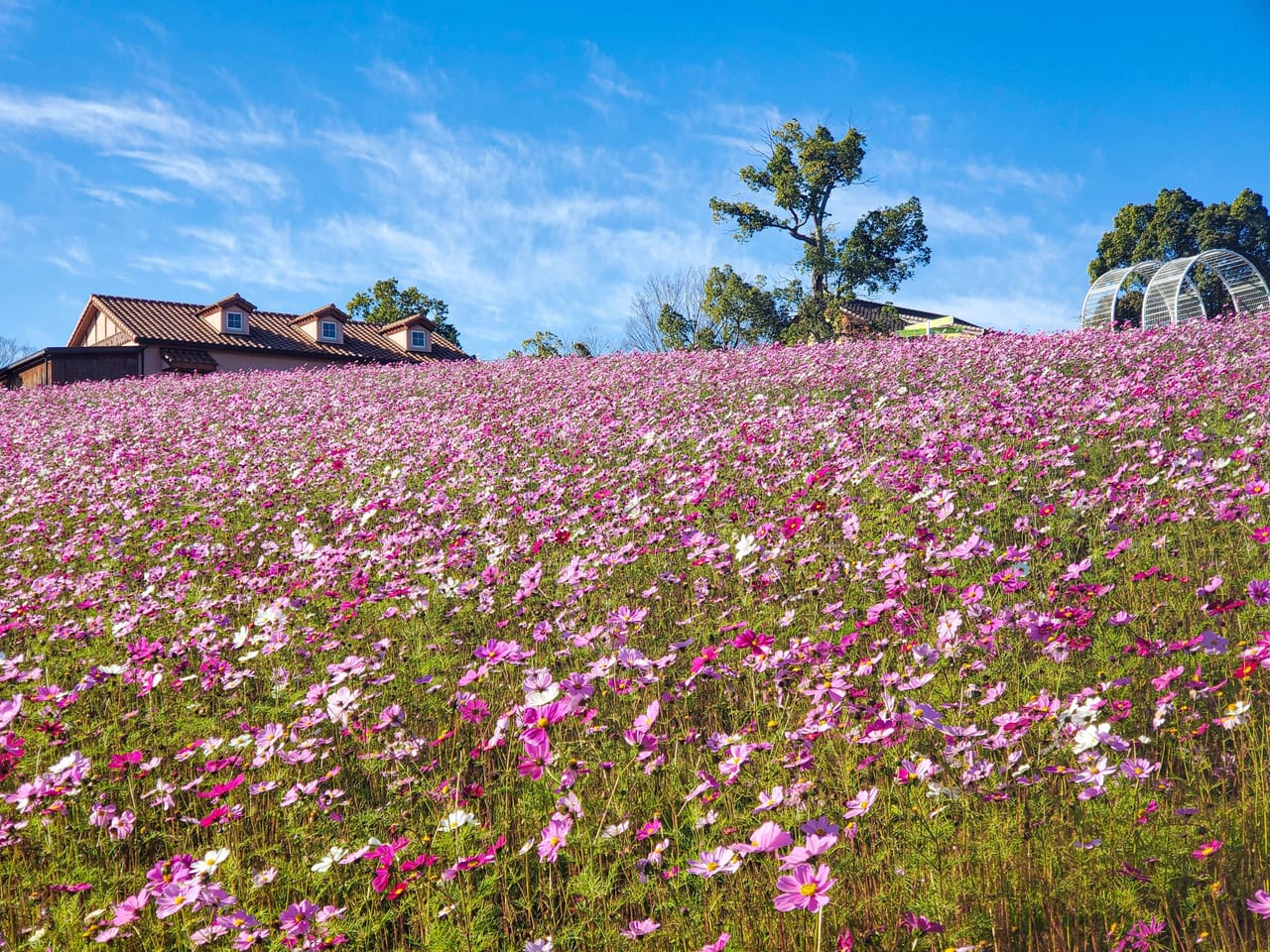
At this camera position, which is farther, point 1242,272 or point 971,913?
point 1242,272

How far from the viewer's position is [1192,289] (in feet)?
75.8

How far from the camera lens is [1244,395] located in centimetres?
707

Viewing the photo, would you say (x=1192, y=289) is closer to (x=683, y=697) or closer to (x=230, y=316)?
(x=683, y=697)

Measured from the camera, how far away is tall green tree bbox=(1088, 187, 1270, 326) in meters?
41.4

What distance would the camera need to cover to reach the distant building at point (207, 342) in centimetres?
3166

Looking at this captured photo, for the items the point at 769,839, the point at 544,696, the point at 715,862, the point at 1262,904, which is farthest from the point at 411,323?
the point at 1262,904

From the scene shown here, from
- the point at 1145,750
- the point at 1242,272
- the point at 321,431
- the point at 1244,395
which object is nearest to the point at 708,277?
the point at 1242,272

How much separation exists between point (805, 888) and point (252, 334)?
130ft

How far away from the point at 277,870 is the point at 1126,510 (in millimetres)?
4257

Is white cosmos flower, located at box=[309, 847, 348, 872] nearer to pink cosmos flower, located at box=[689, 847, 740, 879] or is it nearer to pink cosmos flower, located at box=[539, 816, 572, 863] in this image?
pink cosmos flower, located at box=[539, 816, 572, 863]

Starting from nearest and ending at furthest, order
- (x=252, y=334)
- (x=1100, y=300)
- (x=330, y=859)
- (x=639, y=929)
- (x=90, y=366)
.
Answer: (x=639, y=929), (x=330, y=859), (x=1100, y=300), (x=90, y=366), (x=252, y=334)

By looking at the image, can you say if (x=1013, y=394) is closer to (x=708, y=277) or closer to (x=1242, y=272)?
(x=1242, y=272)

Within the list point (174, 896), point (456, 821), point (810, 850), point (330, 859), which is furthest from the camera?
point (330, 859)

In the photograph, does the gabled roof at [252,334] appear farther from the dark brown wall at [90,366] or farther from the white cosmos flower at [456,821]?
the white cosmos flower at [456,821]
